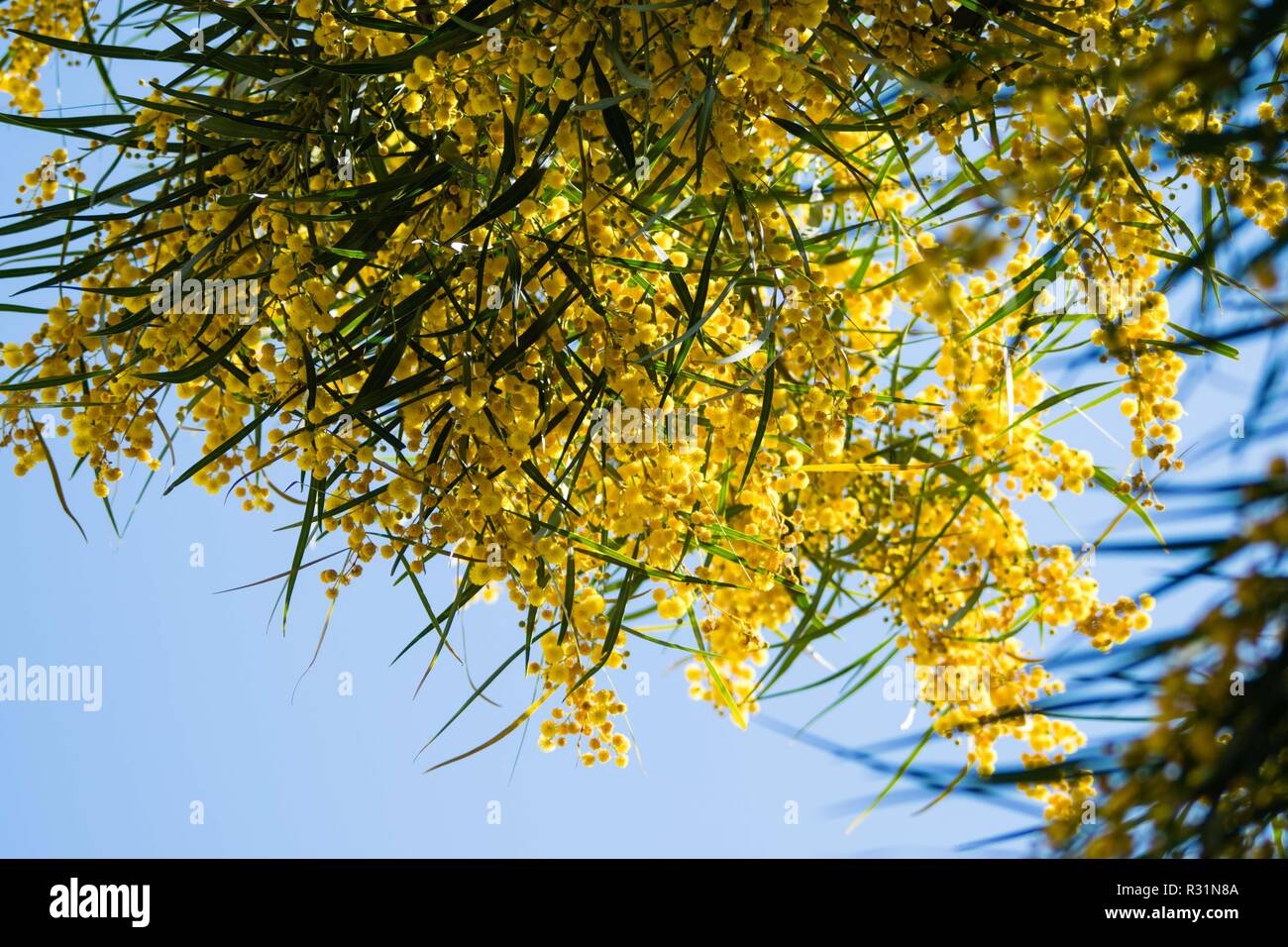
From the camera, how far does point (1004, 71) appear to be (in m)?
0.92

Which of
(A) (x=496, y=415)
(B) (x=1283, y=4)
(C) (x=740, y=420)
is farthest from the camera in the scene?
(C) (x=740, y=420)

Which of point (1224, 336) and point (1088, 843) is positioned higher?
point (1224, 336)

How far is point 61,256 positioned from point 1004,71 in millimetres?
886

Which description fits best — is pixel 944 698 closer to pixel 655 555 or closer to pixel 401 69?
pixel 655 555

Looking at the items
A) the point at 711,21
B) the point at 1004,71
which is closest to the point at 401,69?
the point at 711,21

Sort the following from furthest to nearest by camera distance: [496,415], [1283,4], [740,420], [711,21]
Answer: [740,420], [496,415], [711,21], [1283,4]

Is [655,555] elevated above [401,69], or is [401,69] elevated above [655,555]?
[401,69]

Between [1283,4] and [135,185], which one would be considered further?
[135,185]

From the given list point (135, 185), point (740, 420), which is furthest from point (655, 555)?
point (135, 185)

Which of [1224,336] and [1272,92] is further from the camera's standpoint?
[1272,92]

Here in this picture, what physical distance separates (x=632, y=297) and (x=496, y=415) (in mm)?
208

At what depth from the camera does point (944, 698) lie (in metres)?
1.25

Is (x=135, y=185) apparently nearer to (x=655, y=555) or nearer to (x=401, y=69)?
(x=401, y=69)

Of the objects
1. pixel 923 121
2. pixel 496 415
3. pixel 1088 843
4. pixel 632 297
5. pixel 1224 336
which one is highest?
pixel 923 121
